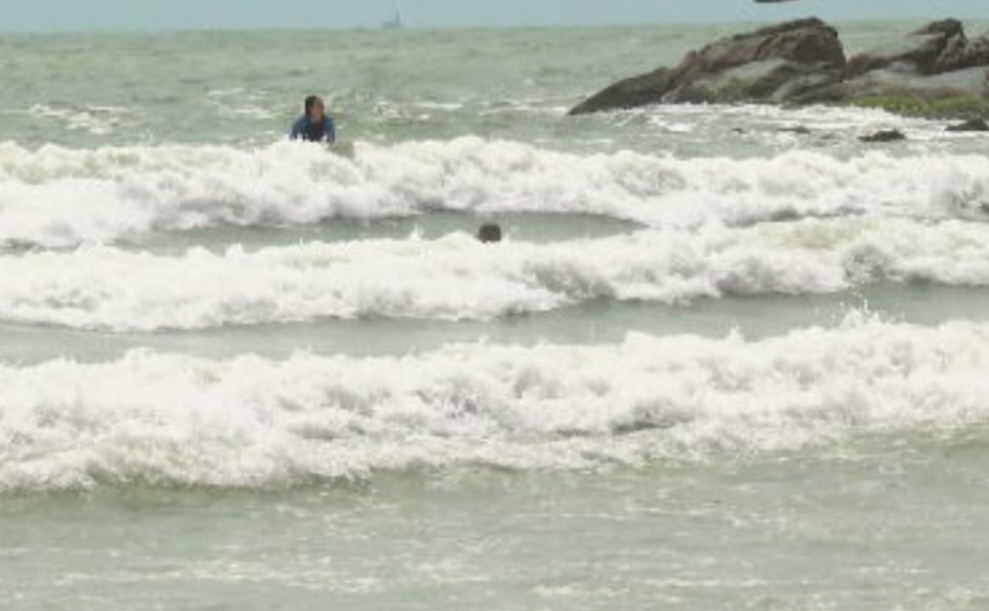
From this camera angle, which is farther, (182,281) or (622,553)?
(182,281)

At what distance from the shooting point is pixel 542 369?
50.7 ft

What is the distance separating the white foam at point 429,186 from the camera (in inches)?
1146

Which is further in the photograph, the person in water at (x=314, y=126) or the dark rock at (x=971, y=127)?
the dark rock at (x=971, y=127)

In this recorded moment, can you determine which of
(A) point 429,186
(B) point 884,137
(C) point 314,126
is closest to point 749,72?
(B) point 884,137

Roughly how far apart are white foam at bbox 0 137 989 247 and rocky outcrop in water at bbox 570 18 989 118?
17.7m

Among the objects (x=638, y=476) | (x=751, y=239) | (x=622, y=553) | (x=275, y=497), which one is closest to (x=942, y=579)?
(x=622, y=553)

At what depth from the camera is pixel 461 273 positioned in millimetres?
23359

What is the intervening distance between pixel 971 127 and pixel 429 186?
743 inches

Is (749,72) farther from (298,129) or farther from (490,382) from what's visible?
(490,382)

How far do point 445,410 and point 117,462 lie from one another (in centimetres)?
288

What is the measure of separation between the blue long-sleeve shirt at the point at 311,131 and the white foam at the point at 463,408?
15.6 meters

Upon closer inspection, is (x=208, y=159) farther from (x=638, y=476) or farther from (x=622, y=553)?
(x=622, y=553)

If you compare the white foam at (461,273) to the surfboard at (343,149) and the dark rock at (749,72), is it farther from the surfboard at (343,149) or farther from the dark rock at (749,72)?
the dark rock at (749,72)

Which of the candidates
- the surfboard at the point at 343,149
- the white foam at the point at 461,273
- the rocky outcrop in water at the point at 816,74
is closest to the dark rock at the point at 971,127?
the rocky outcrop in water at the point at 816,74
